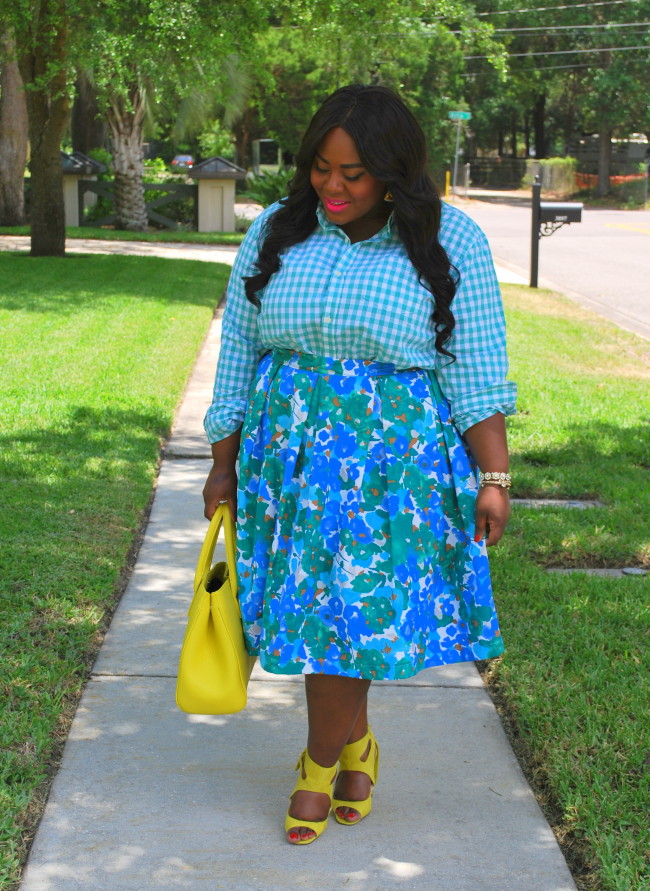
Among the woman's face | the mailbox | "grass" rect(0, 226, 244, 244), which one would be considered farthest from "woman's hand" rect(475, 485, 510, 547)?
"grass" rect(0, 226, 244, 244)

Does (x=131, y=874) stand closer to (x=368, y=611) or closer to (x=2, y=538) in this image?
(x=368, y=611)

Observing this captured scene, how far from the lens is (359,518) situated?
2580 mm

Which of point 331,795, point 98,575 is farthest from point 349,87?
point 98,575

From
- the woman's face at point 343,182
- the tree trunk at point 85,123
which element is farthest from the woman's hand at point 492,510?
the tree trunk at point 85,123

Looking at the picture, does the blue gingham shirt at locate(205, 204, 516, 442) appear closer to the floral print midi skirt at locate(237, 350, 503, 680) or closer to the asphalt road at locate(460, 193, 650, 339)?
the floral print midi skirt at locate(237, 350, 503, 680)

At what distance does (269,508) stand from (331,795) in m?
0.76

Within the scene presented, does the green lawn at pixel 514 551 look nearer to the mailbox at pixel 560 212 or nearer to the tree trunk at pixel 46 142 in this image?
the mailbox at pixel 560 212

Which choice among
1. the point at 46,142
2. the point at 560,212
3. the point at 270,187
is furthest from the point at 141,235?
the point at 560,212

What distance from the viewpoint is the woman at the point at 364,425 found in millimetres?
2570

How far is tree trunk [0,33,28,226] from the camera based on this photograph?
2036cm

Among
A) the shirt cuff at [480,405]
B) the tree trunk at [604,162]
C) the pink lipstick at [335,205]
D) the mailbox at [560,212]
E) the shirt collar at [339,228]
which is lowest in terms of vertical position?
the shirt cuff at [480,405]

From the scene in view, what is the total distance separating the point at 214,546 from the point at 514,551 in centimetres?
229

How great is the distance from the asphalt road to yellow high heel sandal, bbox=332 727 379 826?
29.7 feet

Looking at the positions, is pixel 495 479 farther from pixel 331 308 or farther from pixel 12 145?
pixel 12 145
